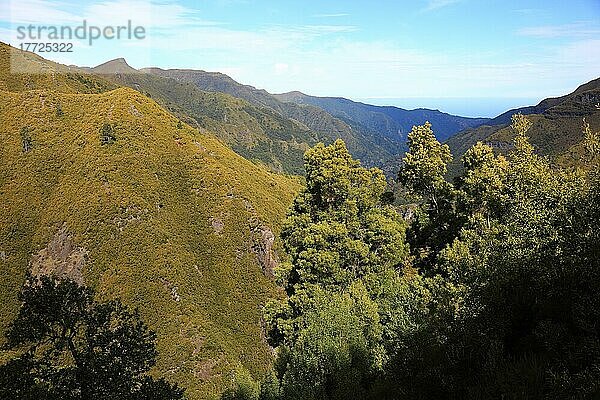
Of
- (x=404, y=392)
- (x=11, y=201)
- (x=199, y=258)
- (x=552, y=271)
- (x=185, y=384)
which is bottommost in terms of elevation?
(x=185, y=384)

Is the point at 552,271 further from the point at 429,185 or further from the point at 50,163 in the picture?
the point at 50,163

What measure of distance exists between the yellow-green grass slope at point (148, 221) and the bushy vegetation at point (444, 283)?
32370 mm

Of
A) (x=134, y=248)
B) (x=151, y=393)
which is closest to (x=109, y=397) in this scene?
(x=151, y=393)

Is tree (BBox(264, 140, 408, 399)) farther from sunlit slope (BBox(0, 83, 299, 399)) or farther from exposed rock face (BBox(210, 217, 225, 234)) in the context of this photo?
exposed rock face (BBox(210, 217, 225, 234))

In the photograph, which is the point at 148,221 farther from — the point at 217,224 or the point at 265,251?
the point at 265,251

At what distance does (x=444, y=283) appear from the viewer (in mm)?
20812

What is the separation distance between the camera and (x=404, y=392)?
1334 cm

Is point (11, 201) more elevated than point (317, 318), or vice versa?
point (317, 318)

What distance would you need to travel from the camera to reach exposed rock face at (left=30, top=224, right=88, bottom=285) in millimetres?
60566

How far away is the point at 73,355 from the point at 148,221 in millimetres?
54556

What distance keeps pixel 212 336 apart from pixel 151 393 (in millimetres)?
44179

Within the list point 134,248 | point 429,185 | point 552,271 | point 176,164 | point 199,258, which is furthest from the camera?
point 176,164

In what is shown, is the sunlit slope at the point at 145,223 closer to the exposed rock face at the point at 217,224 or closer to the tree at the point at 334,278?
the exposed rock face at the point at 217,224

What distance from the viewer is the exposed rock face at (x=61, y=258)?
199ft
